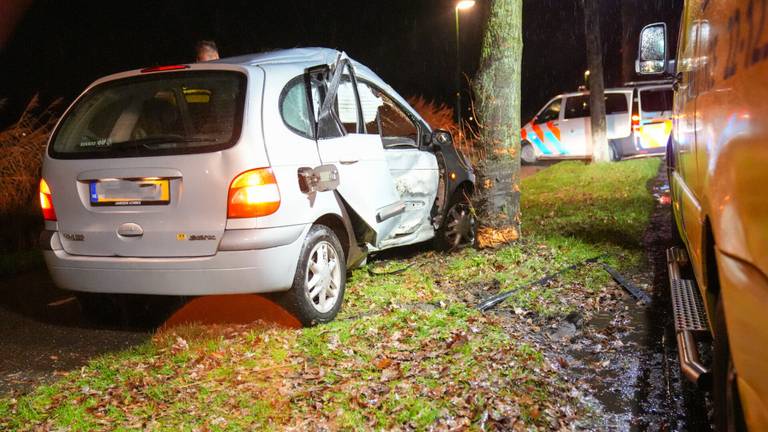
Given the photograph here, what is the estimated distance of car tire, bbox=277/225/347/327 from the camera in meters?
4.35

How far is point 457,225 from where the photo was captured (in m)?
6.75

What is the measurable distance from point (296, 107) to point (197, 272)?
51.0 inches

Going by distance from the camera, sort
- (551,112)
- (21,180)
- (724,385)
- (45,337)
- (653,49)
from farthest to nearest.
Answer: (551,112) → (21,180) → (653,49) → (45,337) → (724,385)

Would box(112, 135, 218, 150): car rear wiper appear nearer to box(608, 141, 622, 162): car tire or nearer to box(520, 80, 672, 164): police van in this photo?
box(520, 80, 672, 164): police van

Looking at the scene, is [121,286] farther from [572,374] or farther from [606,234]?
[606,234]

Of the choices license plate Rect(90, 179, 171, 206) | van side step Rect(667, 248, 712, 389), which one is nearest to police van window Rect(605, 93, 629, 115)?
van side step Rect(667, 248, 712, 389)

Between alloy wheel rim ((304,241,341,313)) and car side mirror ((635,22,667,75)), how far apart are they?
293 centimetres

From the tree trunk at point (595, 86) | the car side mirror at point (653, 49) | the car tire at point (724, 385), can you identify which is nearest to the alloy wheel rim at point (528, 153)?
the tree trunk at point (595, 86)

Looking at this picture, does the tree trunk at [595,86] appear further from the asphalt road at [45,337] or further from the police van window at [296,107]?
the asphalt road at [45,337]

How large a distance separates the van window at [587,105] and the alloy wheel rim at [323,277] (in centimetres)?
1334

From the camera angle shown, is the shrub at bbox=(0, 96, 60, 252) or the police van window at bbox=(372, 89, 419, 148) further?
the shrub at bbox=(0, 96, 60, 252)

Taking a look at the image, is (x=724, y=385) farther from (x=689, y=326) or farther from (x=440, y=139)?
(x=440, y=139)

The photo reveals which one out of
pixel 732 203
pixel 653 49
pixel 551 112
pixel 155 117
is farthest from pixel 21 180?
pixel 551 112

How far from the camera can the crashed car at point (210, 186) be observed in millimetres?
4098
